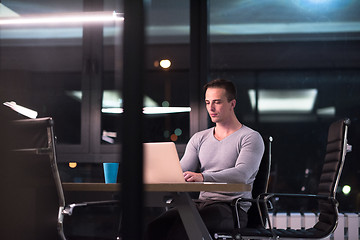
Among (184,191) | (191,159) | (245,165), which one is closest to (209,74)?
(191,159)

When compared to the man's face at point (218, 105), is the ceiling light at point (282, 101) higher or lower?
lower

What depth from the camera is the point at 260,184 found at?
3.01 m

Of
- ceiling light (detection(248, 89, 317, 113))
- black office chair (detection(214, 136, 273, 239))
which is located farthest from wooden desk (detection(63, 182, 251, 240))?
ceiling light (detection(248, 89, 317, 113))

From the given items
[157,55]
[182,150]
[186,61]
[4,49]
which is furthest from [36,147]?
[4,49]

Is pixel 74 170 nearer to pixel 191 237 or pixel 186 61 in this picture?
pixel 186 61

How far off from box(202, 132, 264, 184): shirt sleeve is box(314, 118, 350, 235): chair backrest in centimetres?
37

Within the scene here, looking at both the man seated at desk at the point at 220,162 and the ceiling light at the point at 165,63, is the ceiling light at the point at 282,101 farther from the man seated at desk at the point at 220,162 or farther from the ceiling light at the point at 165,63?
the man seated at desk at the point at 220,162

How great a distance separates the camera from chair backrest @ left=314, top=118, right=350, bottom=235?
2.64 metres

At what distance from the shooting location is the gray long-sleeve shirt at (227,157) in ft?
9.00

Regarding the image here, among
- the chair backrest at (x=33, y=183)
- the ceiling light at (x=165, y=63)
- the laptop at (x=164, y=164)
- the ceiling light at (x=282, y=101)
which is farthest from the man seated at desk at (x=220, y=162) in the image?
the ceiling light at (x=282, y=101)

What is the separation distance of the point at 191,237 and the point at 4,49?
624 centimetres

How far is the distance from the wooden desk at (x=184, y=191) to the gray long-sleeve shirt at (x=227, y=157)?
0.95 ft

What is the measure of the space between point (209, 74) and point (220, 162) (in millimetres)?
1853

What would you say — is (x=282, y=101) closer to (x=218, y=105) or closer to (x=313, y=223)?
(x=313, y=223)
